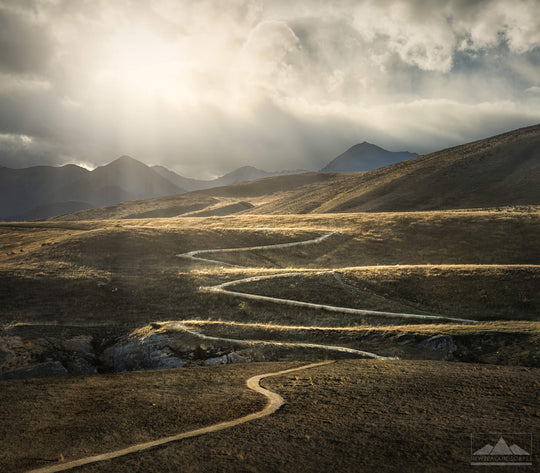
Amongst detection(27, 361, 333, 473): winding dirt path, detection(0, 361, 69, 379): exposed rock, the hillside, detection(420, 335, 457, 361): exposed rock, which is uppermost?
the hillside

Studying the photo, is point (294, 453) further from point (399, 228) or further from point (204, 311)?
point (399, 228)

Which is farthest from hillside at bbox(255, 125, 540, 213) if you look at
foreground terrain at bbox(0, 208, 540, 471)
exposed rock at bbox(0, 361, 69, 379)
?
exposed rock at bbox(0, 361, 69, 379)

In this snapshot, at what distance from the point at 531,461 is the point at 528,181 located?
149 metres

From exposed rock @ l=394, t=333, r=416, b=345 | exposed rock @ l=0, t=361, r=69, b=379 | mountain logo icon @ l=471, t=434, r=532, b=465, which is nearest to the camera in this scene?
mountain logo icon @ l=471, t=434, r=532, b=465

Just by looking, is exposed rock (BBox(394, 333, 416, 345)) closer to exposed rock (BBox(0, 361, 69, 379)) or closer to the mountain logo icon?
the mountain logo icon

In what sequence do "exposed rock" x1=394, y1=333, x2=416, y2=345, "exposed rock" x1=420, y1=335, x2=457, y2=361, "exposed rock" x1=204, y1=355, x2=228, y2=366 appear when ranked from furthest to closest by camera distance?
"exposed rock" x1=394, y1=333, x2=416, y2=345 < "exposed rock" x1=420, y1=335, x2=457, y2=361 < "exposed rock" x1=204, y1=355, x2=228, y2=366

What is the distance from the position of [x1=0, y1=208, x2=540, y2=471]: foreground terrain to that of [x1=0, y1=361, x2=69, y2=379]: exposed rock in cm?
7

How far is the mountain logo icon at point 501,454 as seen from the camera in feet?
34.9

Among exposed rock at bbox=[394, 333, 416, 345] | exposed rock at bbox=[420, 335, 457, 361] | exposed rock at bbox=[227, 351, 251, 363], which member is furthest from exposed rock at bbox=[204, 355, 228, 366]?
exposed rock at bbox=[420, 335, 457, 361]

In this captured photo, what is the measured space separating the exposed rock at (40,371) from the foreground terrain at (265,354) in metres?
0.07

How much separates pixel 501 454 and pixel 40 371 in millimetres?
22817

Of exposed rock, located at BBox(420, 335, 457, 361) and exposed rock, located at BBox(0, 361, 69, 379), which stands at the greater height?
exposed rock, located at BBox(0, 361, 69, 379)

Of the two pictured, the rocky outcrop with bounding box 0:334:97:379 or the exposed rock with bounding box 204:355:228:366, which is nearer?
the rocky outcrop with bounding box 0:334:97:379

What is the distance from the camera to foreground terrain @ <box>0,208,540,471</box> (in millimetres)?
12195
